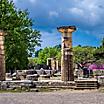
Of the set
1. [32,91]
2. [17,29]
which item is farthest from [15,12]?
[32,91]

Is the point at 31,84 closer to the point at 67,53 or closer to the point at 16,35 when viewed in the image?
the point at 67,53

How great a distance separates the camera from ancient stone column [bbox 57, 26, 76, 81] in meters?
29.2

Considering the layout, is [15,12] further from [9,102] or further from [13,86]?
[9,102]

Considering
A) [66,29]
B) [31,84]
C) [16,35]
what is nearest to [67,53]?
[66,29]

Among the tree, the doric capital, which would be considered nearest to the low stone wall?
the doric capital

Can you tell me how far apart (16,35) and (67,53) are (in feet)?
86.2

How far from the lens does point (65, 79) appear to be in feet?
95.9

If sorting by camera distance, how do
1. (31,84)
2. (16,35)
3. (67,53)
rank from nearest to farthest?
(31,84) → (67,53) → (16,35)

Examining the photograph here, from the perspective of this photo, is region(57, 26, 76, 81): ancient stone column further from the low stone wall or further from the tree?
the tree

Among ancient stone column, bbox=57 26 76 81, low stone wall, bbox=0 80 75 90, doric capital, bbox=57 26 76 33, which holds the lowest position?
low stone wall, bbox=0 80 75 90

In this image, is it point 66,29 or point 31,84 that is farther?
point 66,29

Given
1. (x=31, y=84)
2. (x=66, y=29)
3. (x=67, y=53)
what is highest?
(x=66, y=29)

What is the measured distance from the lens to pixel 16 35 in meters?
55.0

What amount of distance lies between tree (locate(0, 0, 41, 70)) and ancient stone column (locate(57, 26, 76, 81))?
81.8ft
